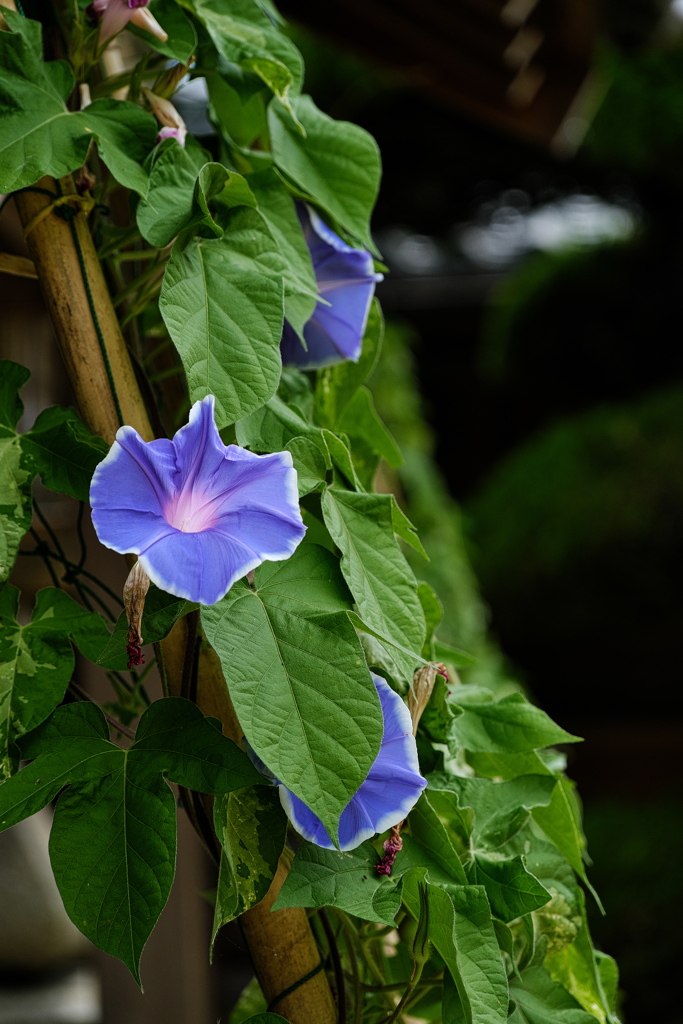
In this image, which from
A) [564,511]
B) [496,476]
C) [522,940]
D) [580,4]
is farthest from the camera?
[496,476]

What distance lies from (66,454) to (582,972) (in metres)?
0.42

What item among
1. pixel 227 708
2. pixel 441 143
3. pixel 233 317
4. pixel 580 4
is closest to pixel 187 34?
pixel 233 317

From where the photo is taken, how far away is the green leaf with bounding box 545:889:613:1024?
52 cm

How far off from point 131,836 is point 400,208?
4431 millimetres

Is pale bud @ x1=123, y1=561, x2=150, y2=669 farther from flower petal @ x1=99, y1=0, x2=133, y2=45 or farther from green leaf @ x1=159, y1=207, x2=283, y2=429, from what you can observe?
flower petal @ x1=99, y1=0, x2=133, y2=45

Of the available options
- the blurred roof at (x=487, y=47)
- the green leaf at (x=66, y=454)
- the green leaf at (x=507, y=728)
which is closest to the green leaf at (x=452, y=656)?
the green leaf at (x=507, y=728)

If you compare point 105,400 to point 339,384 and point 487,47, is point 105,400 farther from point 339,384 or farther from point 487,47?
point 487,47

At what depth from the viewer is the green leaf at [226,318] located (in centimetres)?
37

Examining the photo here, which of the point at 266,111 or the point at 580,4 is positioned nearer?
the point at 266,111

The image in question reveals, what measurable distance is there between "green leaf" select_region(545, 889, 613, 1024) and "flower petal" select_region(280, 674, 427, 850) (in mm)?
181

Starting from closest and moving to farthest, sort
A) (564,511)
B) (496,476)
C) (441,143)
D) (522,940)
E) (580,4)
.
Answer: (522,940) → (580,4) → (564,511) → (496,476) → (441,143)

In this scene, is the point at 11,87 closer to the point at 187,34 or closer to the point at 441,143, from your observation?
the point at 187,34

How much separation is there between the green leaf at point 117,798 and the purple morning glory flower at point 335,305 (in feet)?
0.70

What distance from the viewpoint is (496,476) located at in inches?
156
